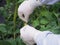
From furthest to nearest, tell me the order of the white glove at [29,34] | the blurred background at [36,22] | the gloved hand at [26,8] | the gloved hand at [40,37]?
the blurred background at [36,22] → the gloved hand at [26,8] → the white glove at [29,34] → the gloved hand at [40,37]

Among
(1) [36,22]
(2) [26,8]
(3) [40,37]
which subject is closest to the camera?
(3) [40,37]

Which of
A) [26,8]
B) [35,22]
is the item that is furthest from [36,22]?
[26,8]

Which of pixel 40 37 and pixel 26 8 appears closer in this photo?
pixel 40 37

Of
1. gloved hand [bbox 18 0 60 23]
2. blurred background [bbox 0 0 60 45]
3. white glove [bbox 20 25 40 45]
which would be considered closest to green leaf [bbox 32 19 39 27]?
blurred background [bbox 0 0 60 45]

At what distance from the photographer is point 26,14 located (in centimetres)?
128

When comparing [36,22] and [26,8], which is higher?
[26,8]

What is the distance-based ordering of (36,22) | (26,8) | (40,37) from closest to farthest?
(40,37)
(26,8)
(36,22)

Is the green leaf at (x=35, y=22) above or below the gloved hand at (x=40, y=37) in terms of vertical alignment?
below

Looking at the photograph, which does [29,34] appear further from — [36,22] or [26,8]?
[36,22]

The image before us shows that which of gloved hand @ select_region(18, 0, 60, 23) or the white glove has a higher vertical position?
gloved hand @ select_region(18, 0, 60, 23)

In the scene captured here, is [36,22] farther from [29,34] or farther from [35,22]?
[29,34]

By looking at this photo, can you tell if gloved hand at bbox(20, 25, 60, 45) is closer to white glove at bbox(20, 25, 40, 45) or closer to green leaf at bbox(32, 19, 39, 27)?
white glove at bbox(20, 25, 40, 45)

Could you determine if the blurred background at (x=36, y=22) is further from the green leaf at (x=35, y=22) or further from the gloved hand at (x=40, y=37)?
the gloved hand at (x=40, y=37)

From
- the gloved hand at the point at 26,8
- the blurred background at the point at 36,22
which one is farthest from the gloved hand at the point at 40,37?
the blurred background at the point at 36,22
